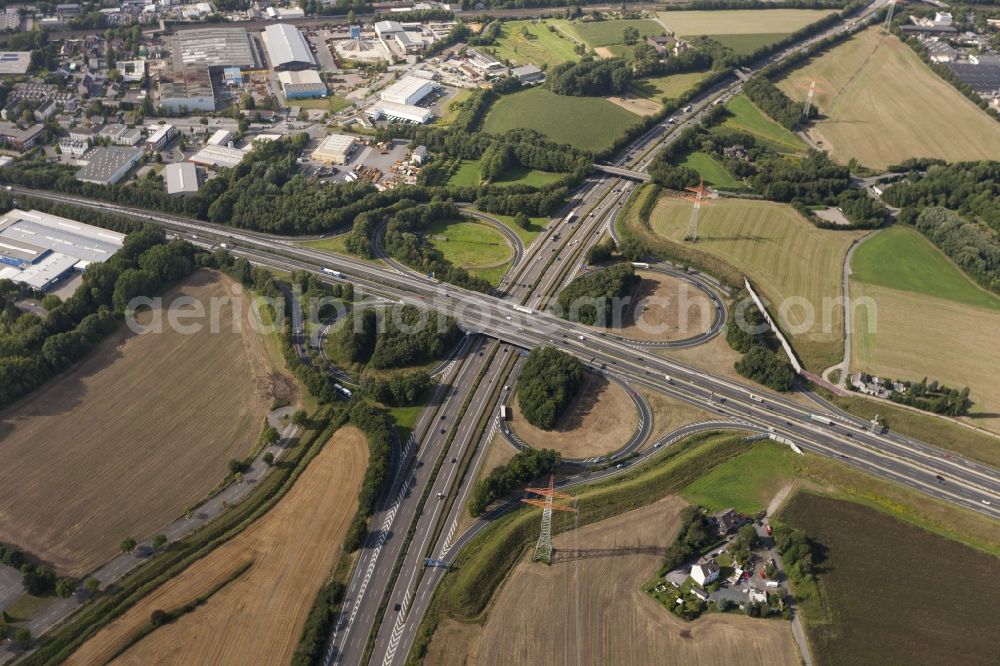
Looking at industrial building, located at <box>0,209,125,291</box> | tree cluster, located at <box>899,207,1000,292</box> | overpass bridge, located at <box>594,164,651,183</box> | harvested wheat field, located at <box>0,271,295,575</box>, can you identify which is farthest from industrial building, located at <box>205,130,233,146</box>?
tree cluster, located at <box>899,207,1000,292</box>

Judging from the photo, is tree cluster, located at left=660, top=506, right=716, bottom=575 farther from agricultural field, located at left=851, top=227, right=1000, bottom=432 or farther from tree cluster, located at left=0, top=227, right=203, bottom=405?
tree cluster, located at left=0, top=227, right=203, bottom=405

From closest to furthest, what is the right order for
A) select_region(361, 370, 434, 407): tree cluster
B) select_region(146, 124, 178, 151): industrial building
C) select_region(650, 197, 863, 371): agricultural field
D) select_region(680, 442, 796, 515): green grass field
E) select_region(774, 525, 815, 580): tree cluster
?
select_region(774, 525, 815, 580): tree cluster, select_region(680, 442, 796, 515): green grass field, select_region(361, 370, 434, 407): tree cluster, select_region(650, 197, 863, 371): agricultural field, select_region(146, 124, 178, 151): industrial building

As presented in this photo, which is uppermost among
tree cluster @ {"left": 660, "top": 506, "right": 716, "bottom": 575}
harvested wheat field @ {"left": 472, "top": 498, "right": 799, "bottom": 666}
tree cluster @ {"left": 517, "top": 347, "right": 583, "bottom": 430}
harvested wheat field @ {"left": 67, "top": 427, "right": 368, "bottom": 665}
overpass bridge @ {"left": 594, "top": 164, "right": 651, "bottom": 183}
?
overpass bridge @ {"left": 594, "top": 164, "right": 651, "bottom": 183}

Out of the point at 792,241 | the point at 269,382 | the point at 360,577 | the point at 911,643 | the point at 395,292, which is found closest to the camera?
the point at 911,643

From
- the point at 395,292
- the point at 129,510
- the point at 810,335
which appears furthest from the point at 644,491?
the point at 129,510

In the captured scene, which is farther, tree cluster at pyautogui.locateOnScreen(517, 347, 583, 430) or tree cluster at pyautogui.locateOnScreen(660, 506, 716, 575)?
tree cluster at pyautogui.locateOnScreen(517, 347, 583, 430)

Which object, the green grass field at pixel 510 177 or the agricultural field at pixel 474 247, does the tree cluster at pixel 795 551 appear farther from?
the green grass field at pixel 510 177

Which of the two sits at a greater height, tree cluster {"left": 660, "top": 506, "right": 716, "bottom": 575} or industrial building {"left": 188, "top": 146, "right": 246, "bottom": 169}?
industrial building {"left": 188, "top": 146, "right": 246, "bottom": 169}

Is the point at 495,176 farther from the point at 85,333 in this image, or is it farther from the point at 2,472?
the point at 2,472
